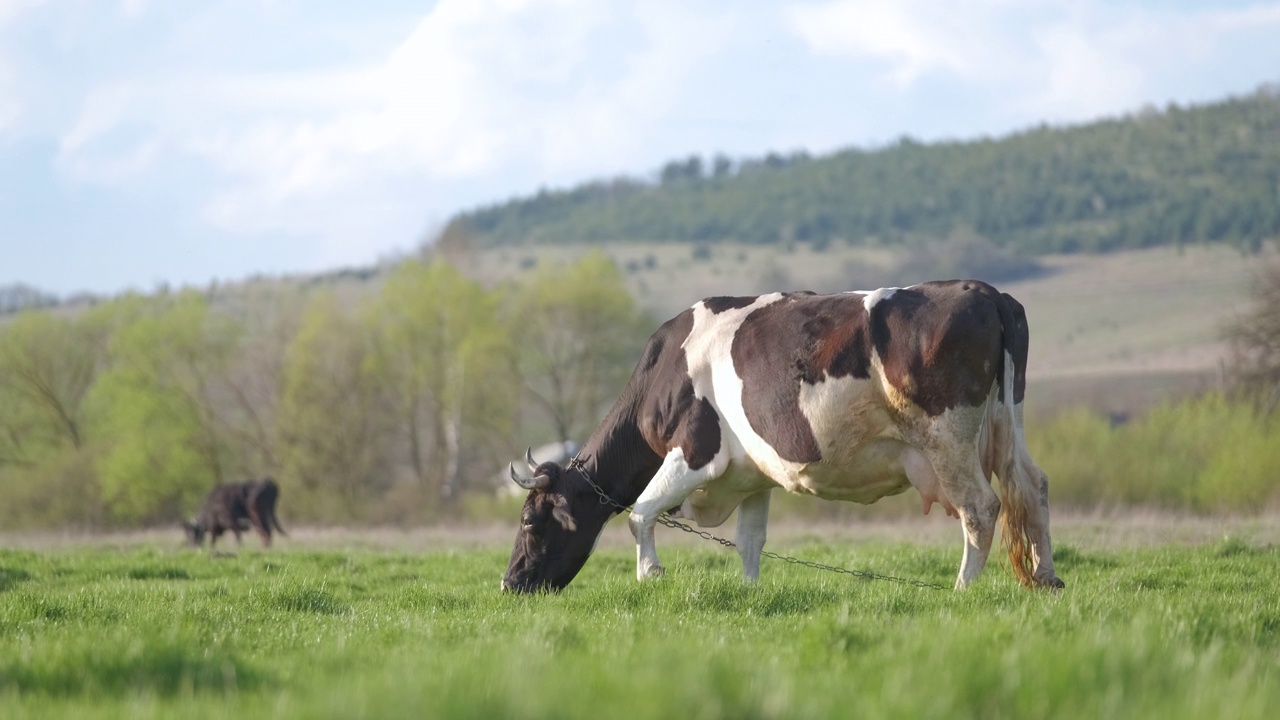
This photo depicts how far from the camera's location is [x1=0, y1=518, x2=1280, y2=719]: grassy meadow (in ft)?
14.6

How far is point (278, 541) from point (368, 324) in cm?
2246

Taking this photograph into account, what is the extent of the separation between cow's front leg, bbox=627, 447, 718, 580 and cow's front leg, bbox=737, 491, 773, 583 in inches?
23.7

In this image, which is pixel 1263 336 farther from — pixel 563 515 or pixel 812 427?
pixel 812 427

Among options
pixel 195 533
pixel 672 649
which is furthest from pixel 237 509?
pixel 672 649

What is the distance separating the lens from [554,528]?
476 inches

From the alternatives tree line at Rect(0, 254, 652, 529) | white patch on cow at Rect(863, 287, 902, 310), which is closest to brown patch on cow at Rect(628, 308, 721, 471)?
white patch on cow at Rect(863, 287, 902, 310)

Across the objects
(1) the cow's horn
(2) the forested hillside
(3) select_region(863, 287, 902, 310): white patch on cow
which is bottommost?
(1) the cow's horn

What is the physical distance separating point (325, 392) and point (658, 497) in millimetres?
46828

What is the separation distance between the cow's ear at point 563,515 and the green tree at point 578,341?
46.5m

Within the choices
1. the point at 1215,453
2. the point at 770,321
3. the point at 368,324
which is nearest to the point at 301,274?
the point at 368,324

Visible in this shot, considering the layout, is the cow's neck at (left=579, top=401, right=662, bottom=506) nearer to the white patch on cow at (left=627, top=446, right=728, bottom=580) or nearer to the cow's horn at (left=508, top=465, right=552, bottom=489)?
the cow's horn at (left=508, top=465, right=552, bottom=489)

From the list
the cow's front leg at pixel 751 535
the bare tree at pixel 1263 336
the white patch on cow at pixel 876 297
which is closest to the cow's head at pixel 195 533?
Result: the cow's front leg at pixel 751 535

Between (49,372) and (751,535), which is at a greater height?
(49,372)

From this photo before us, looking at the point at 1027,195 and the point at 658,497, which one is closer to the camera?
the point at 658,497
